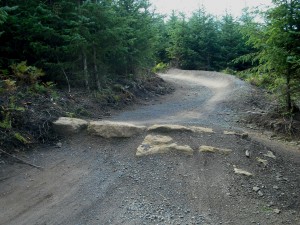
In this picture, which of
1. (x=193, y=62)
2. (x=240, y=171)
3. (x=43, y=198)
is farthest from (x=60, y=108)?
(x=193, y=62)

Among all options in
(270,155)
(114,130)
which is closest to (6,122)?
(114,130)

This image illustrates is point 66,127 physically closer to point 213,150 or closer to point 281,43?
point 213,150

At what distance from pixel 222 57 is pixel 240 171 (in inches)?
929

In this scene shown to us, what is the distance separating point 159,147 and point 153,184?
1.23m

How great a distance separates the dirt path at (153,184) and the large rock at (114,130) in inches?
6.5

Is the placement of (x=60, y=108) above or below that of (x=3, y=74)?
below

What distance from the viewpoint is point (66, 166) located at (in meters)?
6.40

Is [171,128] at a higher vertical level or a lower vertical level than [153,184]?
higher

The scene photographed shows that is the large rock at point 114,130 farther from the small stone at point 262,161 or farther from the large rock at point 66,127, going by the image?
the small stone at point 262,161

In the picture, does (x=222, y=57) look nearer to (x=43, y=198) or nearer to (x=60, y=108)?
(x=60, y=108)

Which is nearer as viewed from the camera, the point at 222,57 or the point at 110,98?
the point at 110,98

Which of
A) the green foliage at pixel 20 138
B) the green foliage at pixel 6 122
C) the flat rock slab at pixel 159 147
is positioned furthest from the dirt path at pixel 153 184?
the green foliage at pixel 6 122

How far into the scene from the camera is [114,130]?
7.49 metres

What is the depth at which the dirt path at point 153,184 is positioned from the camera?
4969 millimetres
